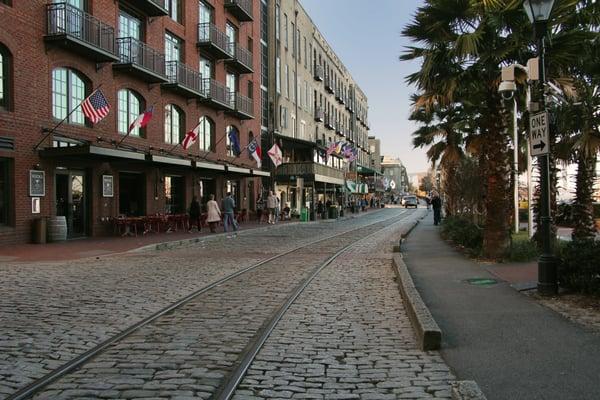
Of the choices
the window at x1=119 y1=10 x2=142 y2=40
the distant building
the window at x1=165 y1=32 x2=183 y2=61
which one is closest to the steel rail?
the window at x1=119 y1=10 x2=142 y2=40

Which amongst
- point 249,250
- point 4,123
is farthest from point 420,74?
point 4,123

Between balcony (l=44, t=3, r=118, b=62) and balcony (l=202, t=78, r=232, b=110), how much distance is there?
27.0ft

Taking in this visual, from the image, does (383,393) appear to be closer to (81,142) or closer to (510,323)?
(510,323)

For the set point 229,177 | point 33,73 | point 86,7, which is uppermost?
point 86,7

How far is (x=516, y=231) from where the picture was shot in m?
23.3

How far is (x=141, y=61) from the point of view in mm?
23656

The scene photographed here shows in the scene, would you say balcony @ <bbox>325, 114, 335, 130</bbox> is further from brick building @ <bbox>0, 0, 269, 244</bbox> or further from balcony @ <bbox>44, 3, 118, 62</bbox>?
balcony @ <bbox>44, 3, 118, 62</bbox>

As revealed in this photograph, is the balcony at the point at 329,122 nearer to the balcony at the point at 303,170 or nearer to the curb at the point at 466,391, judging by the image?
the balcony at the point at 303,170

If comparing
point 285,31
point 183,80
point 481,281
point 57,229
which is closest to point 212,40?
point 183,80

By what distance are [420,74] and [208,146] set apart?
63.7 feet

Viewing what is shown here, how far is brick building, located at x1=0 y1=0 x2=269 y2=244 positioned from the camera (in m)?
17.5

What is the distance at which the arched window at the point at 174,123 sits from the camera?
1062 inches

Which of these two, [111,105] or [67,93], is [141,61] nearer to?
[111,105]

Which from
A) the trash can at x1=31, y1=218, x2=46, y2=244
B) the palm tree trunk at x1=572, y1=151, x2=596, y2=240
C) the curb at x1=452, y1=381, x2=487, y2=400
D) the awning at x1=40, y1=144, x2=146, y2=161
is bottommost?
the curb at x1=452, y1=381, x2=487, y2=400
